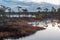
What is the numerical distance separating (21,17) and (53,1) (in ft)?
2.31

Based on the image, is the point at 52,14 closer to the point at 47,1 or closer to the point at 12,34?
the point at 47,1

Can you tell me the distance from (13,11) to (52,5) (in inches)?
30.3

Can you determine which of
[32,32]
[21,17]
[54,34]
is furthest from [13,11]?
[54,34]

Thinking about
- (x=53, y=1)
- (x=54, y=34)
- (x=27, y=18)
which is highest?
(x=53, y=1)

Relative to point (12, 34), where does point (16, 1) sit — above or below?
above

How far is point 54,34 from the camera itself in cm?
462

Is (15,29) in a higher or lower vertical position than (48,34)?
higher

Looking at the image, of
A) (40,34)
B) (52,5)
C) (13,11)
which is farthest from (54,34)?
(13,11)

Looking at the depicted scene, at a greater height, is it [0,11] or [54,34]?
[0,11]

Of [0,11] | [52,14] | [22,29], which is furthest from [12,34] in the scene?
[52,14]

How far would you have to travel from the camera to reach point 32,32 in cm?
466

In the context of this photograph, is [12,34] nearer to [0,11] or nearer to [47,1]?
[0,11]

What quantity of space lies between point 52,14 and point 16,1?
0.74 meters

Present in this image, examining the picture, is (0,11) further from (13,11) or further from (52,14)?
(52,14)
